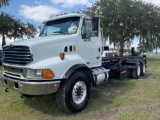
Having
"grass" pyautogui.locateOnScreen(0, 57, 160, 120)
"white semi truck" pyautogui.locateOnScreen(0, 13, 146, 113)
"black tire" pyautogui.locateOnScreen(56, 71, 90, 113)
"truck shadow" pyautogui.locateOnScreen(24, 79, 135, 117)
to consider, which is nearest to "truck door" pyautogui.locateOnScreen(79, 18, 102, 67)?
"white semi truck" pyautogui.locateOnScreen(0, 13, 146, 113)

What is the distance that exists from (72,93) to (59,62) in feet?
2.92

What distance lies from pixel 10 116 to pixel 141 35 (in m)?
31.8

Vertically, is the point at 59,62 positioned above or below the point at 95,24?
below

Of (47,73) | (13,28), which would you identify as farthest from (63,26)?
(13,28)

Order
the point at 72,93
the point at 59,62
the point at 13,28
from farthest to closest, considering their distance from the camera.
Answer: the point at 13,28 → the point at 72,93 → the point at 59,62

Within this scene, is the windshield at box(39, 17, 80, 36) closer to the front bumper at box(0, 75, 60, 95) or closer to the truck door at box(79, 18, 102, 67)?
the truck door at box(79, 18, 102, 67)

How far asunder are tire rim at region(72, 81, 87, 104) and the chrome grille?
4.67ft

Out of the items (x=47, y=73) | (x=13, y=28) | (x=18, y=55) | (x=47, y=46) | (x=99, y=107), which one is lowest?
(x=99, y=107)

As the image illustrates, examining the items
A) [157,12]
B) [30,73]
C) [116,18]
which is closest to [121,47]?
[116,18]

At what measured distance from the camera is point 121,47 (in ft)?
113

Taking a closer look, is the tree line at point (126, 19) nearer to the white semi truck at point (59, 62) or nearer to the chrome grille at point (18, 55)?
the white semi truck at point (59, 62)

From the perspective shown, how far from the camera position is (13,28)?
32938 mm

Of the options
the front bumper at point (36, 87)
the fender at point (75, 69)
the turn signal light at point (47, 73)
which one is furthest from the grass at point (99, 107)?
the turn signal light at point (47, 73)

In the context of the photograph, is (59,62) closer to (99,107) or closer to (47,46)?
(47,46)
